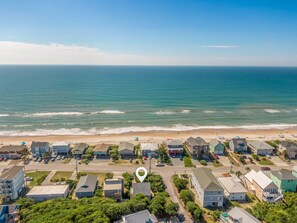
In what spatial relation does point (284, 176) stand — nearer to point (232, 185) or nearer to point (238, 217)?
point (232, 185)

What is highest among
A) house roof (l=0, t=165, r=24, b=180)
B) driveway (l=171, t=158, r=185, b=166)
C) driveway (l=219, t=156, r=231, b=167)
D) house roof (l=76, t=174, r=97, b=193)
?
house roof (l=0, t=165, r=24, b=180)

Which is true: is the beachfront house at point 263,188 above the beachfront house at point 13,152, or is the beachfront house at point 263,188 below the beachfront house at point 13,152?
above

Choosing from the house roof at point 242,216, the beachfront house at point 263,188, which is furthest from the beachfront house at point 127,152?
the house roof at point 242,216

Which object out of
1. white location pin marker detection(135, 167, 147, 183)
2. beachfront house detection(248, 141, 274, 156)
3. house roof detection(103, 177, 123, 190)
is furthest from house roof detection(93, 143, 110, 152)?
beachfront house detection(248, 141, 274, 156)

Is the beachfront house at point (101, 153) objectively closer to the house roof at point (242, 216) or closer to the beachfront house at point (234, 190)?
the beachfront house at point (234, 190)

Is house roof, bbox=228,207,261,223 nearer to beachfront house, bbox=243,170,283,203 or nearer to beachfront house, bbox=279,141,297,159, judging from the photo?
beachfront house, bbox=243,170,283,203

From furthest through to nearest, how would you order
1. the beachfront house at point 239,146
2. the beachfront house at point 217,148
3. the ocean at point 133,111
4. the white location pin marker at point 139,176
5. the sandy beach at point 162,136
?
the ocean at point 133,111 → the sandy beach at point 162,136 → the beachfront house at point 239,146 → the beachfront house at point 217,148 → the white location pin marker at point 139,176

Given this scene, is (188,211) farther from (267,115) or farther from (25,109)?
(25,109)

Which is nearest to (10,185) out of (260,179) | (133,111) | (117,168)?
(117,168)
